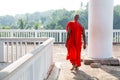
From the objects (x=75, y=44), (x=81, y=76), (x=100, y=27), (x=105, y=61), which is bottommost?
(x=81, y=76)

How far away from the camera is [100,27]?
8.08 m

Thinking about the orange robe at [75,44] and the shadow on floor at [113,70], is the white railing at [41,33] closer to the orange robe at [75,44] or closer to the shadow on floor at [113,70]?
the shadow on floor at [113,70]

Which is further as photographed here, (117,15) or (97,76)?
(117,15)

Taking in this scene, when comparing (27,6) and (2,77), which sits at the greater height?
(27,6)

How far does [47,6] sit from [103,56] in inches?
1645

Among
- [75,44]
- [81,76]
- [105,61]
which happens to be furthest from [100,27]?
[81,76]

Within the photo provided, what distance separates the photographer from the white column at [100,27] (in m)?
7.98

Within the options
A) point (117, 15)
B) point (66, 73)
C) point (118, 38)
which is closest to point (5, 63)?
point (66, 73)

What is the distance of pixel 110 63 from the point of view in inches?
315

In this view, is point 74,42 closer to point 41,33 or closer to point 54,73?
point 54,73

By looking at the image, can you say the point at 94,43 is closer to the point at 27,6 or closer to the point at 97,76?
the point at 97,76

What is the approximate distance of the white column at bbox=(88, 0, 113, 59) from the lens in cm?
798

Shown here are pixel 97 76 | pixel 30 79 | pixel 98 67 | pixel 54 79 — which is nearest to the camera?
pixel 30 79

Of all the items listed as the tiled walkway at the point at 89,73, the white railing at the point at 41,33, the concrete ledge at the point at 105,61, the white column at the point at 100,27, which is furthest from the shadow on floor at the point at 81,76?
the white railing at the point at 41,33
